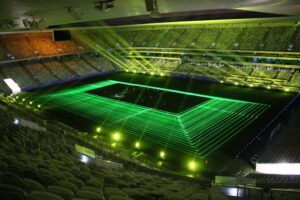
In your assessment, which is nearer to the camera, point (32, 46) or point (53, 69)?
point (53, 69)

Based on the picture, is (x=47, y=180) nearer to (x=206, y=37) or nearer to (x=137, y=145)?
(x=137, y=145)

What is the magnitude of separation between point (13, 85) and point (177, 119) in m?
17.1

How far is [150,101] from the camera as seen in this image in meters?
20.0

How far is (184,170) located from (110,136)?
16.0 ft

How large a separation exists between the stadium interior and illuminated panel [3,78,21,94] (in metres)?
0.13

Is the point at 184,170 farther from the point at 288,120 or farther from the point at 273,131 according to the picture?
the point at 288,120

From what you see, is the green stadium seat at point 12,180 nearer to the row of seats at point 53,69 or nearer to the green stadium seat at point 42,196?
the green stadium seat at point 42,196

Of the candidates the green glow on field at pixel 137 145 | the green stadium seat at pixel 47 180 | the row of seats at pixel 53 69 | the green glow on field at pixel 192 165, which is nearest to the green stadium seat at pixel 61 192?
the green stadium seat at pixel 47 180

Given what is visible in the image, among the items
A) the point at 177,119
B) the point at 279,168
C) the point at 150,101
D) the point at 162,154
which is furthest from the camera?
the point at 150,101

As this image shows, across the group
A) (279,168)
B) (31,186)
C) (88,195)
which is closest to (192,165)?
(279,168)

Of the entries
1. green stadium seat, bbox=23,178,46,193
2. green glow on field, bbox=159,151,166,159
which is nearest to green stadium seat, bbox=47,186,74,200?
green stadium seat, bbox=23,178,46,193

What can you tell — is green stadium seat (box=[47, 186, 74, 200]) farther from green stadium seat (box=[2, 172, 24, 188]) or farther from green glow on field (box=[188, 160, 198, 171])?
Result: green glow on field (box=[188, 160, 198, 171])

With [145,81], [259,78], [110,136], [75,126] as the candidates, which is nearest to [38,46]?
[145,81]

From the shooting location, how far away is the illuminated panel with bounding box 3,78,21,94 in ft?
81.4
